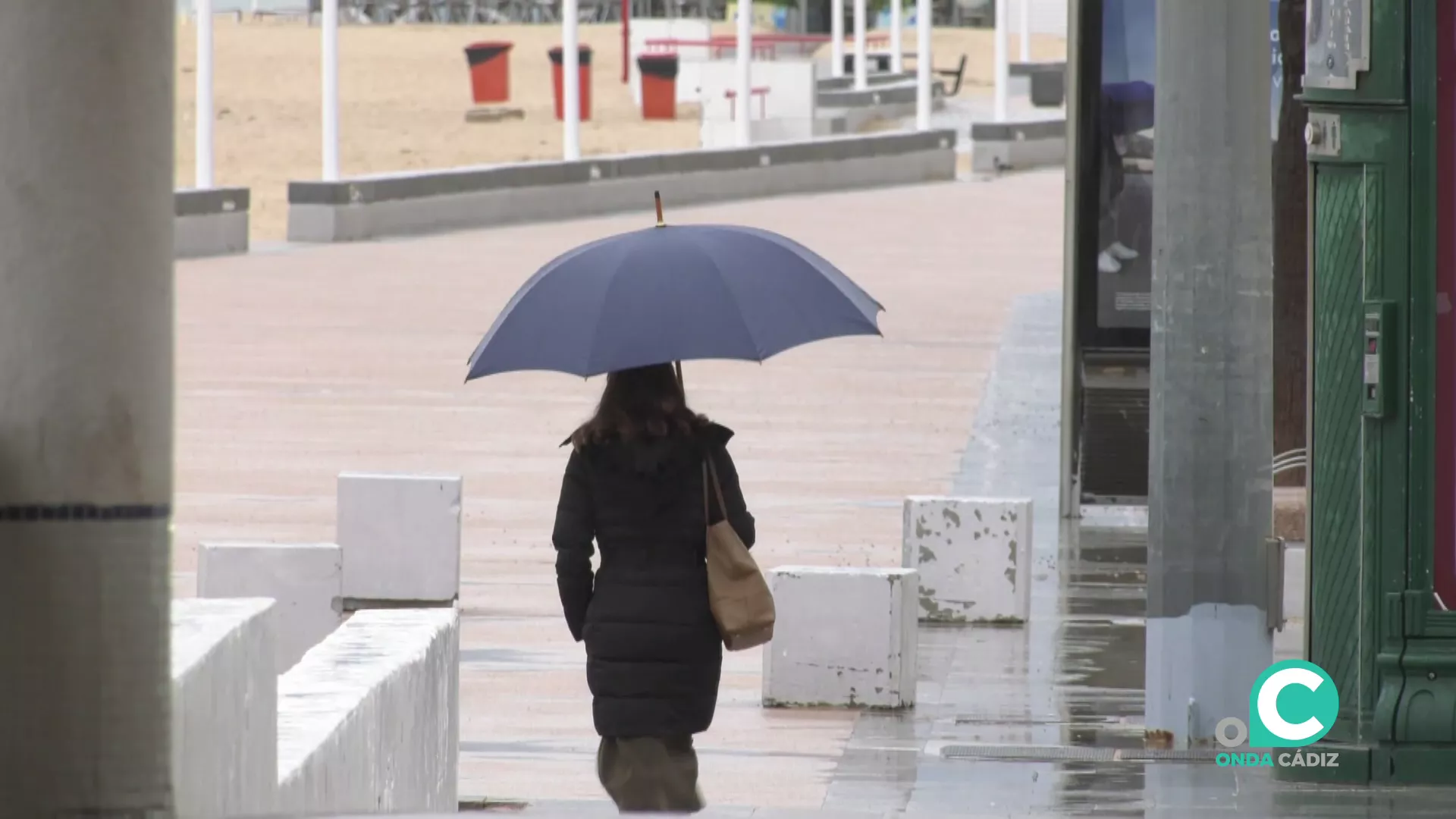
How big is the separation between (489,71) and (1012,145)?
1431 centimetres

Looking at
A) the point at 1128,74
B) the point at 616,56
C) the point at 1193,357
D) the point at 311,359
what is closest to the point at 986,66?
the point at 616,56

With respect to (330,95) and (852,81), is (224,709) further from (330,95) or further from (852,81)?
(852,81)

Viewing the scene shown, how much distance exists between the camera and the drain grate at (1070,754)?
315 inches

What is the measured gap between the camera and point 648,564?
5.77m

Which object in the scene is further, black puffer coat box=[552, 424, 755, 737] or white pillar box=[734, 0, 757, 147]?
white pillar box=[734, 0, 757, 147]

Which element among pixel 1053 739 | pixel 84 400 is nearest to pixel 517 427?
pixel 1053 739

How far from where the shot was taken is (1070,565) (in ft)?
39.6

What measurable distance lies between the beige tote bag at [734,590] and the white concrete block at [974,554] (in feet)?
15.9

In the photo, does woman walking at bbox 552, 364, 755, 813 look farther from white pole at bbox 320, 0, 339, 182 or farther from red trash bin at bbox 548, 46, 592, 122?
red trash bin at bbox 548, 46, 592, 122

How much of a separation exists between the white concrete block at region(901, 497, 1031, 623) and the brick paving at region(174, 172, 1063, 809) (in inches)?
37.3

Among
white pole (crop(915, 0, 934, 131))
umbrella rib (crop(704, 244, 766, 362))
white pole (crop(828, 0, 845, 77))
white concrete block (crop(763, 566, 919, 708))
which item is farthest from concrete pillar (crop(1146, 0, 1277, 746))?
white pole (crop(828, 0, 845, 77))

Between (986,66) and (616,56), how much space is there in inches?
525

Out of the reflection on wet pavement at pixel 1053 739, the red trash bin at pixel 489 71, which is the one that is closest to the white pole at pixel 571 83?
the red trash bin at pixel 489 71

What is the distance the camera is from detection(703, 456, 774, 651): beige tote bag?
18.8ft
